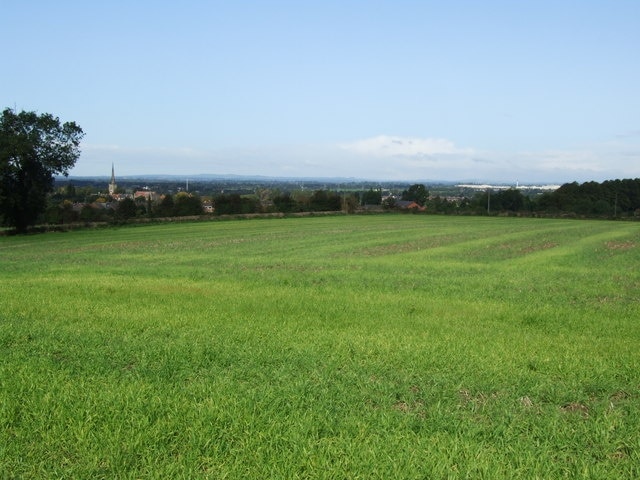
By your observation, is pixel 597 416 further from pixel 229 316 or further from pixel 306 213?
pixel 306 213

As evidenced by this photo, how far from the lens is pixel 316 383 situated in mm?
6348

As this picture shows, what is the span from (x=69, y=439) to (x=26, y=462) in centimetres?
42

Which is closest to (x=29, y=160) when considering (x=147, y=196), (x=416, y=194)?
(x=147, y=196)

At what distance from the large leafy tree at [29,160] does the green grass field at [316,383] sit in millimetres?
39601

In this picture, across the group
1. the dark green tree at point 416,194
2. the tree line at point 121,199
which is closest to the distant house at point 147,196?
the tree line at point 121,199

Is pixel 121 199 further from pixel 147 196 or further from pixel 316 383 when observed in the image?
pixel 316 383

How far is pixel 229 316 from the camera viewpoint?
414 inches

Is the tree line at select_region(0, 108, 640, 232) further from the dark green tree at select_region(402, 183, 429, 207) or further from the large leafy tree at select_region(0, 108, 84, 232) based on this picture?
the dark green tree at select_region(402, 183, 429, 207)

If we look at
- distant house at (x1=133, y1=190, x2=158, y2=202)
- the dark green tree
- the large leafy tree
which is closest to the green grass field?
the large leafy tree

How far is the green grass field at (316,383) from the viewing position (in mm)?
4574

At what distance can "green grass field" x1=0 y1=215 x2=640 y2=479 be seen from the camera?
4574mm

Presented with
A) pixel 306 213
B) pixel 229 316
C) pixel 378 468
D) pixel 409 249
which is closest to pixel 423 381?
pixel 378 468

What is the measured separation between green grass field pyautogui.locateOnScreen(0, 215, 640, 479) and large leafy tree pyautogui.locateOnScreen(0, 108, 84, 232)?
130 ft

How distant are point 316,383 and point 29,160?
51987 mm
